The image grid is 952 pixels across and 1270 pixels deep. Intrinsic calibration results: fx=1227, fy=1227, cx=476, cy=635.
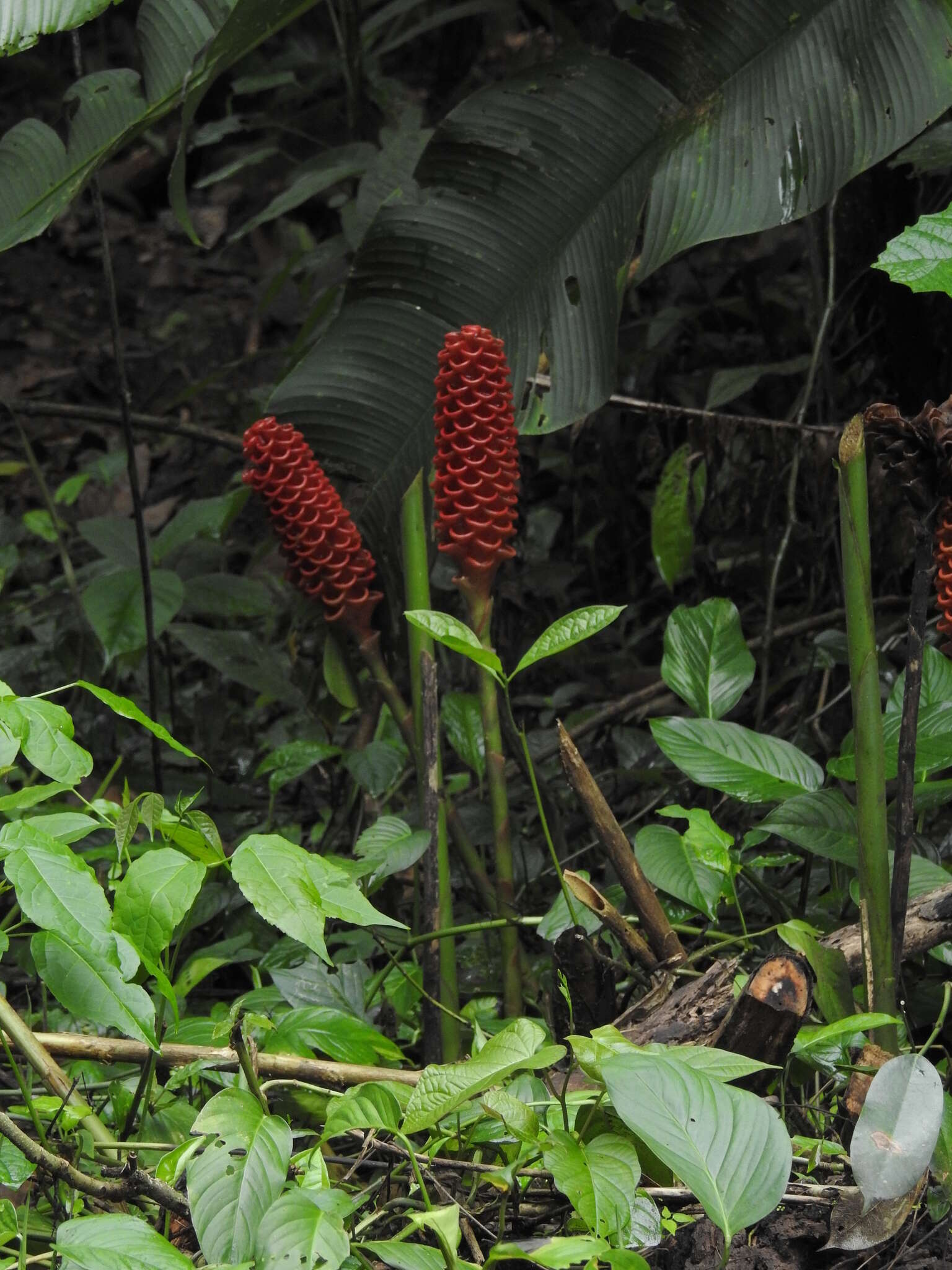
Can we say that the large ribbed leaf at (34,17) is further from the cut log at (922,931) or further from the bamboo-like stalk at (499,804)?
the cut log at (922,931)

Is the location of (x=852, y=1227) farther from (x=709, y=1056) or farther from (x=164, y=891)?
(x=164, y=891)

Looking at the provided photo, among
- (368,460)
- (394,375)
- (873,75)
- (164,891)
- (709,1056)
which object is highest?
(873,75)

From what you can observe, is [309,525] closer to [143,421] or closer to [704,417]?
[704,417]

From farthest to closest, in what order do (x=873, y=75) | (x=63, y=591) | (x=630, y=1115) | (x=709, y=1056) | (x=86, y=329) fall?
(x=86, y=329)
(x=63, y=591)
(x=873, y=75)
(x=709, y=1056)
(x=630, y=1115)

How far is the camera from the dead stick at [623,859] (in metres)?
1.07

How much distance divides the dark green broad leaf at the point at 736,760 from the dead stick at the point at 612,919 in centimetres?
16

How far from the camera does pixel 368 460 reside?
5.00ft

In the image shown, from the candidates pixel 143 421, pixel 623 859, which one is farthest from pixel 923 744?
pixel 143 421

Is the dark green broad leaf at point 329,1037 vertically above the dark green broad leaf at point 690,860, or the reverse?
the dark green broad leaf at point 690,860

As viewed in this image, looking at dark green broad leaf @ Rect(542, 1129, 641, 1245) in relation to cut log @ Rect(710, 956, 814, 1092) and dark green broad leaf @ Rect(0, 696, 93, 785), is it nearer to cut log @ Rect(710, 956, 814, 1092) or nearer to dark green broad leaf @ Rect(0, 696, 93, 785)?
cut log @ Rect(710, 956, 814, 1092)

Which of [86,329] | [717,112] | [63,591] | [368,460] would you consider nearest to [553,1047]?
[368,460]

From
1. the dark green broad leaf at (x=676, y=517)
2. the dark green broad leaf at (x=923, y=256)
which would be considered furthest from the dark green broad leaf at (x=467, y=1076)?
the dark green broad leaf at (x=676, y=517)

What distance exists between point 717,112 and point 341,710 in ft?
2.87

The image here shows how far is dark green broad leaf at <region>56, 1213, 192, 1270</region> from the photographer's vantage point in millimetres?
691
